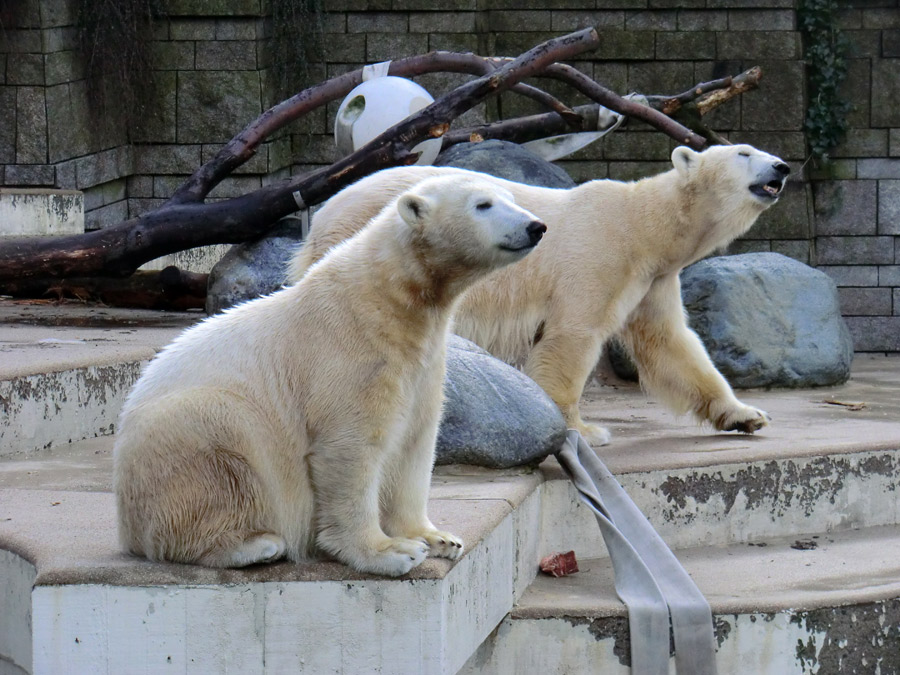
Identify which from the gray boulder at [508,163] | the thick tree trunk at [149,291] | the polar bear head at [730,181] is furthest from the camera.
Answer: the thick tree trunk at [149,291]

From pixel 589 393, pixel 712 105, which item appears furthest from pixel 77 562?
pixel 712 105

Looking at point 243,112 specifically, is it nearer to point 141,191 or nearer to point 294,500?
point 141,191

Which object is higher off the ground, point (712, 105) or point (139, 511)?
point (712, 105)

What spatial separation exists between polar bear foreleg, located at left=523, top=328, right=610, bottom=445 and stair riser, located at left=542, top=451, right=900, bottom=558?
→ 43cm

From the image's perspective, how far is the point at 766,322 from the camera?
19.4ft

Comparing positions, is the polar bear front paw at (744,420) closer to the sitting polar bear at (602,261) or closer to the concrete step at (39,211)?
the sitting polar bear at (602,261)

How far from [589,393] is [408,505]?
318 cm

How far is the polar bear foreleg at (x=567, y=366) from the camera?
14.1 feet

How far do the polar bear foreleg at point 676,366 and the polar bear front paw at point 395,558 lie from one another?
7.31 ft

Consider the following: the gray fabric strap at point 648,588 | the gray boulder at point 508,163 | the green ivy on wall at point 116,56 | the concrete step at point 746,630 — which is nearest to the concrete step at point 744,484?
the gray fabric strap at point 648,588

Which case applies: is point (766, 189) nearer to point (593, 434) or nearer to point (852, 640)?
point (593, 434)

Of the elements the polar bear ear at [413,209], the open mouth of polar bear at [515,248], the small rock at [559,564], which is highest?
the polar bear ear at [413,209]

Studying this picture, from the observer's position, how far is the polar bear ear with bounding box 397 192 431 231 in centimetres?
252

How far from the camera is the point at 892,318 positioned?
799 cm
